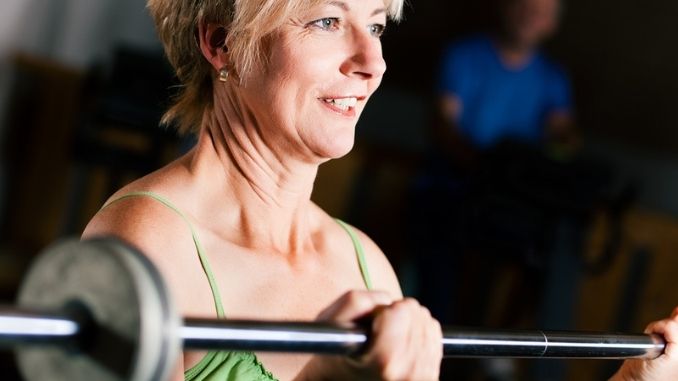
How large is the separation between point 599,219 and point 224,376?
9.46 ft


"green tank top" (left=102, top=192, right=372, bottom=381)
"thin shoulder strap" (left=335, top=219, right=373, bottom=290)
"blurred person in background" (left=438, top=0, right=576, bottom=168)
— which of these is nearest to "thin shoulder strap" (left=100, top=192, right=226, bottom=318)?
"green tank top" (left=102, top=192, right=372, bottom=381)

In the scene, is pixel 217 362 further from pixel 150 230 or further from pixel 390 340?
pixel 390 340

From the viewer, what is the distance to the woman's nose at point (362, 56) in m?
1.29

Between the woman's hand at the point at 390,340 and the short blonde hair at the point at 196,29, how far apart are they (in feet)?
1.45

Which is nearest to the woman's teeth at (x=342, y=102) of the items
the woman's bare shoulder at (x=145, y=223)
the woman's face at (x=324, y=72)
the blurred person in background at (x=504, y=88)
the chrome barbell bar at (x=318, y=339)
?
the woman's face at (x=324, y=72)

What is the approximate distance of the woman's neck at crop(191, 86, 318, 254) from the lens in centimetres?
133

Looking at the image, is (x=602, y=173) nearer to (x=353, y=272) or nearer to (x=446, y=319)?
(x=446, y=319)

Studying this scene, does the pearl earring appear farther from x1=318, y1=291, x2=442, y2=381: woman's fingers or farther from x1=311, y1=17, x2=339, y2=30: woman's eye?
x1=318, y1=291, x2=442, y2=381: woman's fingers

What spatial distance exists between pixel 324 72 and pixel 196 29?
0.62 ft

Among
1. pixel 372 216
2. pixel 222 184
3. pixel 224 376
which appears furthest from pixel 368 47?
pixel 372 216

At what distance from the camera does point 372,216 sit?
172 inches

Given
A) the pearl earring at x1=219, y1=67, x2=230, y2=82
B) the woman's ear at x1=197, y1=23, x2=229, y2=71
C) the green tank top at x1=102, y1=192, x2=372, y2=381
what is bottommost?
the green tank top at x1=102, y1=192, x2=372, y2=381

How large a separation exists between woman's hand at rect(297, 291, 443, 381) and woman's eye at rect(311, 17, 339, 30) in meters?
0.43

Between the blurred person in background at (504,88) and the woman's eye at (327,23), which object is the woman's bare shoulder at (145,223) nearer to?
the woman's eye at (327,23)
